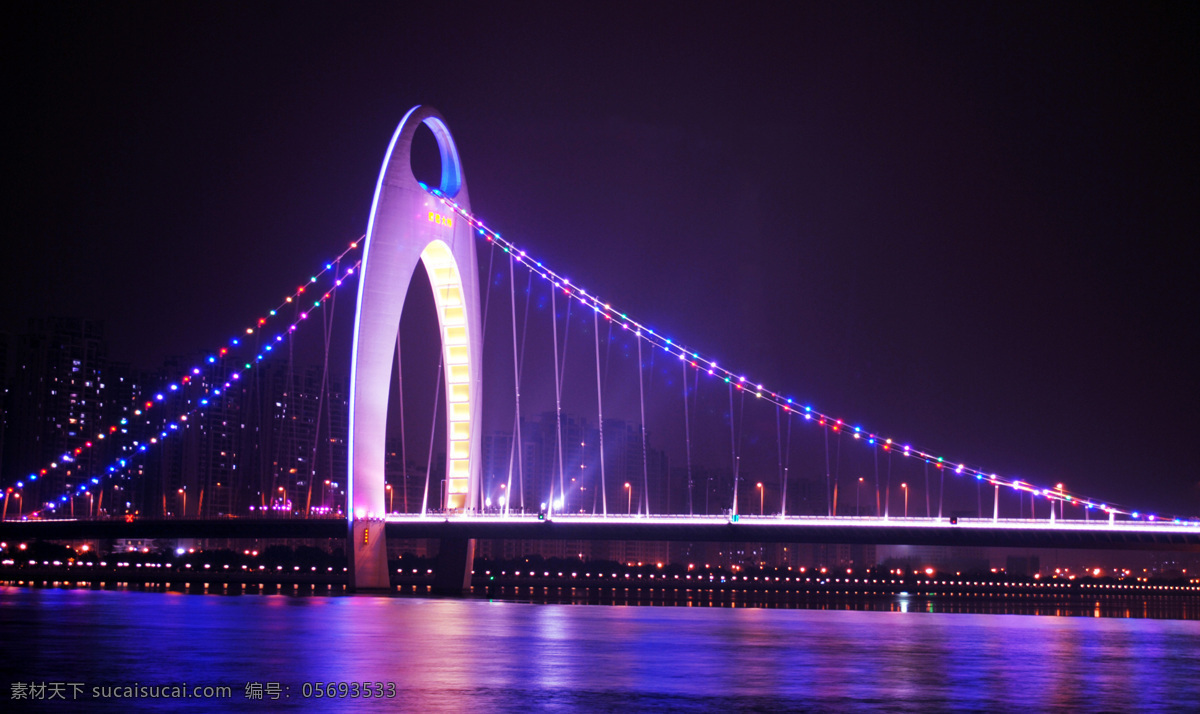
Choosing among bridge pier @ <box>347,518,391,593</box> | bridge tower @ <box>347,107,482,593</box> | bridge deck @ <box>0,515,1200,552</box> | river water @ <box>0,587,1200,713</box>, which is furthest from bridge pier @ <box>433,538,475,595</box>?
river water @ <box>0,587,1200,713</box>

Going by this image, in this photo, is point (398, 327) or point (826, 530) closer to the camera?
point (826, 530)

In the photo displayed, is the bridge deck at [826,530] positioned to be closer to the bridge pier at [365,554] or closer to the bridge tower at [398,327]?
the bridge pier at [365,554]

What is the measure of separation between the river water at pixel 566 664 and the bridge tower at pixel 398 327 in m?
14.9

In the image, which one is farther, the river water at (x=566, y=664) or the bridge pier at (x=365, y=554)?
the bridge pier at (x=365, y=554)

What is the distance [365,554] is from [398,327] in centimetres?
791

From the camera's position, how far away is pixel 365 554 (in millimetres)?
42250

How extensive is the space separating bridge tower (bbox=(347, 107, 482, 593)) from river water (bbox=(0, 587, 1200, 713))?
1493 centimetres

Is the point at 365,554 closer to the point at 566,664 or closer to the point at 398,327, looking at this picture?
the point at 398,327

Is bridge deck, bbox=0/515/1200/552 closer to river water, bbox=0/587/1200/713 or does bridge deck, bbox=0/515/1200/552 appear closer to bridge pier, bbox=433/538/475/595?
bridge pier, bbox=433/538/475/595

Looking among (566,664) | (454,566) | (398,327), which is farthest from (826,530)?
(566,664)

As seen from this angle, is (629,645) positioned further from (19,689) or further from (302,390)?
(302,390)

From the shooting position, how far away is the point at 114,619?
23938 mm

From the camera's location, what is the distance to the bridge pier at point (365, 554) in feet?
137

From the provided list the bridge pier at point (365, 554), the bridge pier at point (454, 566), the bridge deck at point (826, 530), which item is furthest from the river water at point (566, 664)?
the bridge pier at point (454, 566)
